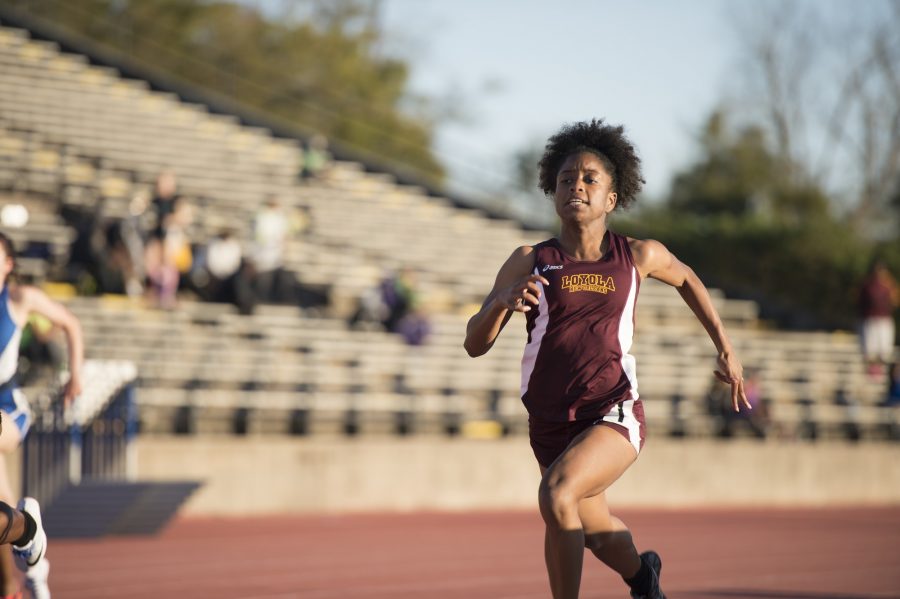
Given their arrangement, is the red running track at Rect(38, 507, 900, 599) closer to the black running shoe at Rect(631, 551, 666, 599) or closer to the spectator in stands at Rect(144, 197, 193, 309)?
the black running shoe at Rect(631, 551, 666, 599)

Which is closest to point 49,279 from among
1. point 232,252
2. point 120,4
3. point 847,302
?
point 232,252

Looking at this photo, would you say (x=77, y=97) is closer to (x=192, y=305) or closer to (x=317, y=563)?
(x=192, y=305)

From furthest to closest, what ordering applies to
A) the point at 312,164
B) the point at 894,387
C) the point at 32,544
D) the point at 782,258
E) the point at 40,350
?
the point at 782,258 → the point at 312,164 → the point at 894,387 → the point at 40,350 → the point at 32,544

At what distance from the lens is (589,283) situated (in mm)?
5703

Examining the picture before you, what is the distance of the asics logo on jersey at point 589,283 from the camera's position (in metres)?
5.68

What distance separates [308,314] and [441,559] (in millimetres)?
9066

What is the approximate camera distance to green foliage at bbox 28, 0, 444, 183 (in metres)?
37.4

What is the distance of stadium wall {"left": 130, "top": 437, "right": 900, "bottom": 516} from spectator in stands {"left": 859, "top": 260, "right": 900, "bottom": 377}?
8.00ft

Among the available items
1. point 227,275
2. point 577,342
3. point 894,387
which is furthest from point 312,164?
point 577,342

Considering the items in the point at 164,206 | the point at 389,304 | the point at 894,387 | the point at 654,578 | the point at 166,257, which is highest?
the point at 164,206

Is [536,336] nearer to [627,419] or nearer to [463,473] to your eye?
[627,419]

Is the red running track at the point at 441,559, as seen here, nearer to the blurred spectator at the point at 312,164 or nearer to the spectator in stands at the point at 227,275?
the spectator in stands at the point at 227,275

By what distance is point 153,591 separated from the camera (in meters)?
8.75

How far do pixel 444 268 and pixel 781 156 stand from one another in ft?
81.4
